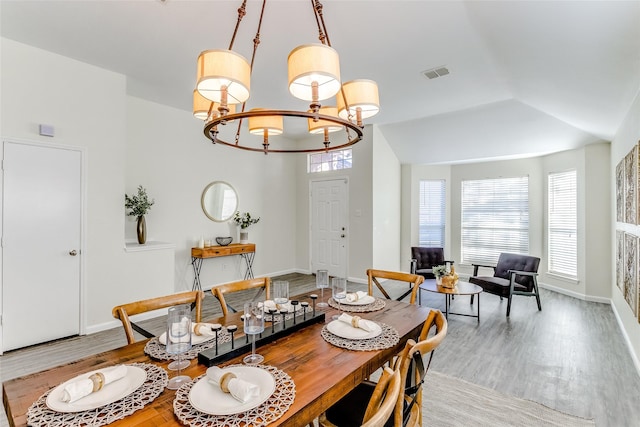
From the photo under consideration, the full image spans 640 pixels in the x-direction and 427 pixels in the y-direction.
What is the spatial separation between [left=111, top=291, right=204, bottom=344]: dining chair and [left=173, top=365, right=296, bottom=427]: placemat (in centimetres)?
73

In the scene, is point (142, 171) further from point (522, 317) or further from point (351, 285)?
point (522, 317)

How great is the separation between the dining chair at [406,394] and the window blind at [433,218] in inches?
213

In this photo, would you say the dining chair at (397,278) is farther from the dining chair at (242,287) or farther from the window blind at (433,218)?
the window blind at (433,218)

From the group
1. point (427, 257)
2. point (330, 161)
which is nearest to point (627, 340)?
point (427, 257)

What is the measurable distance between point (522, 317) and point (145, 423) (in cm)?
455

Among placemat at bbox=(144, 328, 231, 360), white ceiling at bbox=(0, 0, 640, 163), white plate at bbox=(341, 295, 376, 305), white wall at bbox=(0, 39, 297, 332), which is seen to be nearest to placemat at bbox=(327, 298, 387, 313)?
white plate at bbox=(341, 295, 376, 305)

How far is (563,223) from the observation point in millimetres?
5414

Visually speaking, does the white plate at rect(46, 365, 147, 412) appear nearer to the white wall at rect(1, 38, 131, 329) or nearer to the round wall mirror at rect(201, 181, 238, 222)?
the white wall at rect(1, 38, 131, 329)

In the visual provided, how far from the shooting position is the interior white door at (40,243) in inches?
125

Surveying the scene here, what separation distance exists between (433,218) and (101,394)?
6.60 metres

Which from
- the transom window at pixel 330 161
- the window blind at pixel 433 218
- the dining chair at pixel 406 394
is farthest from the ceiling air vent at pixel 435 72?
the window blind at pixel 433 218

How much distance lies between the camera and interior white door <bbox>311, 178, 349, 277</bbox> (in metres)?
6.40

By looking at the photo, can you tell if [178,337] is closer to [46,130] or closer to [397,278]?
[397,278]

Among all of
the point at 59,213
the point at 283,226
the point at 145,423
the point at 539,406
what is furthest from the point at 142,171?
the point at 539,406
